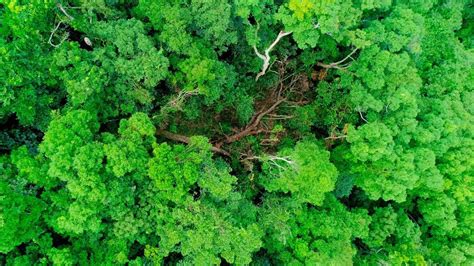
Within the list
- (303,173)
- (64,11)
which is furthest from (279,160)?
(64,11)

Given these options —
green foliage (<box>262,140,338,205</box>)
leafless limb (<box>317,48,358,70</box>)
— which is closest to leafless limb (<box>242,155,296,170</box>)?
green foliage (<box>262,140,338,205</box>)

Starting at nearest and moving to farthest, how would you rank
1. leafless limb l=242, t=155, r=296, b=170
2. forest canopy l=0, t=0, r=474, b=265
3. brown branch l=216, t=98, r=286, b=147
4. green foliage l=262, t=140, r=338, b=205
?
forest canopy l=0, t=0, r=474, b=265 < green foliage l=262, t=140, r=338, b=205 < leafless limb l=242, t=155, r=296, b=170 < brown branch l=216, t=98, r=286, b=147

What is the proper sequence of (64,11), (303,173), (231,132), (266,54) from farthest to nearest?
(231,132), (266,54), (303,173), (64,11)

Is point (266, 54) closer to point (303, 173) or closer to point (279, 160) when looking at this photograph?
point (279, 160)

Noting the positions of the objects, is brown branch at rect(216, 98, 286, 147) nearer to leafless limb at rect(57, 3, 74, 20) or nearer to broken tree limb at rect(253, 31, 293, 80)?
broken tree limb at rect(253, 31, 293, 80)

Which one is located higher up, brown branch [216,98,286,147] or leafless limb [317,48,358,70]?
leafless limb [317,48,358,70]

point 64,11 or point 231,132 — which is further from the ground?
point 64,11

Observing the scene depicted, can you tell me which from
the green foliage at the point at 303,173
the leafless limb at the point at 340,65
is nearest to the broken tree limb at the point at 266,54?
the leafless limb at the point at 340,65

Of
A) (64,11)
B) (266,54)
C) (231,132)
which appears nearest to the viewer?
(64,11)

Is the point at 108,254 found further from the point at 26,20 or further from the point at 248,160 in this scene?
the point at 26,20

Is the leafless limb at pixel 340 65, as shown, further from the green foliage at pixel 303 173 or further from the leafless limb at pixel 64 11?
the leafless limb at pixel 64 11

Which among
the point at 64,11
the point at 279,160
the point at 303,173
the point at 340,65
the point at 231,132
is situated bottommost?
the point at 231,132
